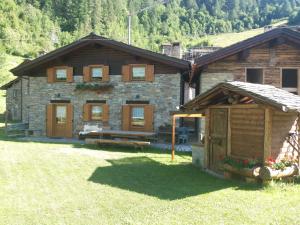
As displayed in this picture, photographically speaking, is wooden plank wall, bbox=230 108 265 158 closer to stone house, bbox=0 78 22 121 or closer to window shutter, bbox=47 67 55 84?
window shutter, bbox=47 67 55 84

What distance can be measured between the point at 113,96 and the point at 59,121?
3.39 meters

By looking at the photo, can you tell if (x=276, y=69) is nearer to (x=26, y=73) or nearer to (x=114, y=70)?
(x=114, y=70)

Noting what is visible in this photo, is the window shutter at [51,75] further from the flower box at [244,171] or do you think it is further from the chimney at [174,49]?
the flower box at [244,171]

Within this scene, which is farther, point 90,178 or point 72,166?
point 72,166

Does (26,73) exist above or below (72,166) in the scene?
above

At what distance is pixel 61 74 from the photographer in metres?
18.2

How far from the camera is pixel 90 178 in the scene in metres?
8.95

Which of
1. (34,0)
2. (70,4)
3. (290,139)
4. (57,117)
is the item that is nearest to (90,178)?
(290,139)

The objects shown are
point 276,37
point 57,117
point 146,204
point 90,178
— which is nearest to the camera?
point 146,204

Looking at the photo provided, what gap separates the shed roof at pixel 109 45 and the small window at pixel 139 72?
73 centimetres

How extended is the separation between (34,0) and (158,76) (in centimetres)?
7151

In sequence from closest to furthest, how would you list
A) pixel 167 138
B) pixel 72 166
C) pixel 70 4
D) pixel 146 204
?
pixel 146 204 → pixel 72 166 → pixel 167 138 → pixel 70 4

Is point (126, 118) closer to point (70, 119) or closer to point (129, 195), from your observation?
point (70, 119)

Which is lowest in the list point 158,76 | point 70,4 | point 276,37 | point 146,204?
point 146,204
